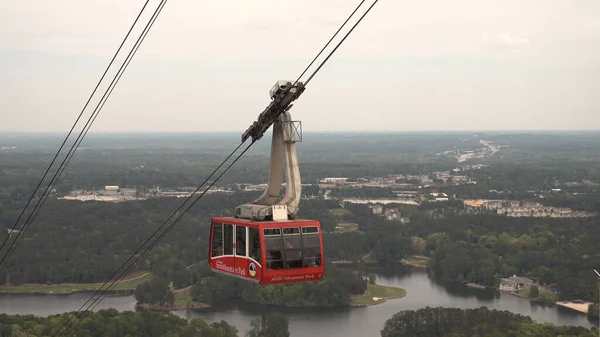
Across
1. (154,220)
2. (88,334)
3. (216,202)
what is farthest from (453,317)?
(216,202)

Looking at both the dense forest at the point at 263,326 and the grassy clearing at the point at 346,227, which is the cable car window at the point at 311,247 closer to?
the dense forest at the point at 263,326

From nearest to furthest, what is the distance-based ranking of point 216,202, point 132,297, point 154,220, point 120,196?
point 132,297, point 154,220, point 216,202, point 120,196

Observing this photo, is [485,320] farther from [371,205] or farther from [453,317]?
[371,205]

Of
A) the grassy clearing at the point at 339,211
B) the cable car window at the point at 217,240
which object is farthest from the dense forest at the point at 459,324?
the grassy clearing at the point at 339,211

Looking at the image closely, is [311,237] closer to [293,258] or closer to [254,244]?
[293,258]

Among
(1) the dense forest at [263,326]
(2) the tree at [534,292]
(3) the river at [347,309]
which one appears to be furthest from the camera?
(2) the tree at [534,292]

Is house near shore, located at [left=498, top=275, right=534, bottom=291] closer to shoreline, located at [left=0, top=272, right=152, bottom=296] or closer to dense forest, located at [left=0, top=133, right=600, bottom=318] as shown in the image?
dense forest, located at [left=0, top=133, right=600, bottom=318]
